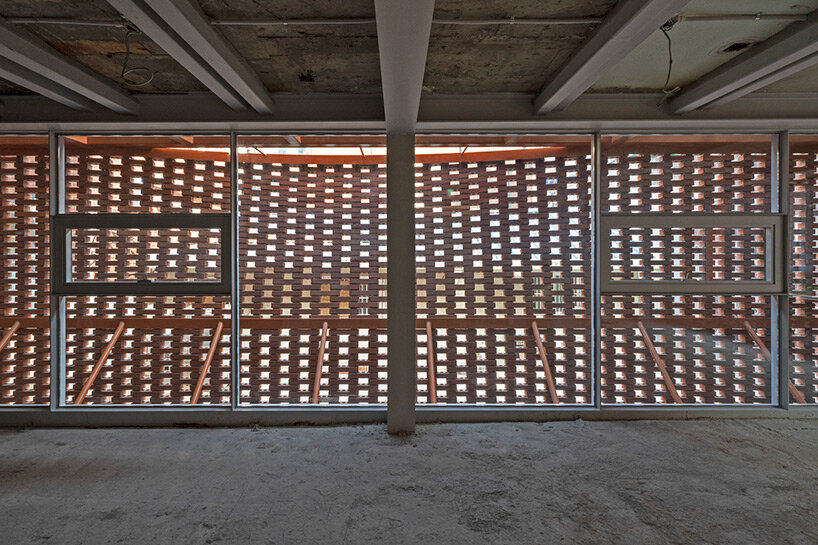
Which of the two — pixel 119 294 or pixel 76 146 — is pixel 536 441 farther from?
pixel 76 146

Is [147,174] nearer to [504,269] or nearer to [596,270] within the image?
[504,269]

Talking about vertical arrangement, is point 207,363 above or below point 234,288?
below

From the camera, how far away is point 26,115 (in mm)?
2949

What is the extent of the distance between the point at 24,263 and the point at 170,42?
109 inches

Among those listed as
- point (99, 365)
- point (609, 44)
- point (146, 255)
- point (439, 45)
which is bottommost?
point (99, 365)

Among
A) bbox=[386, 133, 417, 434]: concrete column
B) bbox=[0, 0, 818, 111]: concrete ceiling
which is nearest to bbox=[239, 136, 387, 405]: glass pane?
bbox=[386, 133, 417, 434]: concrete column

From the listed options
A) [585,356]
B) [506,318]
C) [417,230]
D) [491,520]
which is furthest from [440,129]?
[491,520]

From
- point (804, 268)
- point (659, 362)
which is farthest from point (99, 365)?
point (804, 268)

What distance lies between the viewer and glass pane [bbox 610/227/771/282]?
321 cm

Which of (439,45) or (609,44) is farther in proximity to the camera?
(439,45)

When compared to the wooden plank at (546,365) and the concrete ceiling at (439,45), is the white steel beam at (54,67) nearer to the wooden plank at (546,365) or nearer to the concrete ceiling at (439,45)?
the concrete ceiling at (439,45)

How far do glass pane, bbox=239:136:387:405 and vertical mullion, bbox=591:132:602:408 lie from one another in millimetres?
1711

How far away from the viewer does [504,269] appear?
11.3 ft

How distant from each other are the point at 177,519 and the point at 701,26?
12.0 ft
